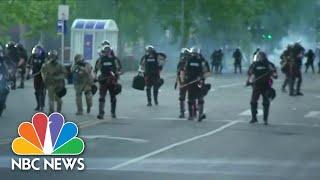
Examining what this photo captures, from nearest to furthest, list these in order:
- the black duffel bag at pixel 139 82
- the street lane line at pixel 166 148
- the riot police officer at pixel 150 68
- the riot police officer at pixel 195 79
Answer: the street lane line at pixel 166 148 → the riot police officer at pixel 195 79 → the black duffel bag at pixel 139 82 → the riot police officer at pixel 150 68

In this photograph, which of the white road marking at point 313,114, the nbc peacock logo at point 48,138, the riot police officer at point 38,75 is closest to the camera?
the nbc peacock logo at point 48,138

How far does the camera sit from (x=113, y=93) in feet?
66.7

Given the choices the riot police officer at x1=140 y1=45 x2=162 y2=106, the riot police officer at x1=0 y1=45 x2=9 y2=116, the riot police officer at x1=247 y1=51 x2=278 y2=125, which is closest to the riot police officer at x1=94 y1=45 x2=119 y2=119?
the riot police officer at x1=0 y1=45 x2=9 y2=116

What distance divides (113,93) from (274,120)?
13.1 ft

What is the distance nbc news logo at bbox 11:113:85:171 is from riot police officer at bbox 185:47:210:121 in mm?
8754

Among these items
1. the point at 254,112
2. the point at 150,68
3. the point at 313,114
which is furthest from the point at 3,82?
the point at 313,114

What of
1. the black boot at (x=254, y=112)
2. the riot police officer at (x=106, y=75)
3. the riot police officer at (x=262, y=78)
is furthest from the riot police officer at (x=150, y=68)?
the riot police officer at (x=262, y=78)

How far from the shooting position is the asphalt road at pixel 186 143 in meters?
11.8

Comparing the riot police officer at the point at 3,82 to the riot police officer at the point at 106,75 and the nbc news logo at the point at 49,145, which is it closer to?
the riot police officer at the point at 106,75

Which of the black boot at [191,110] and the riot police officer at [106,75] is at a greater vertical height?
the riot police officer at [106,75]

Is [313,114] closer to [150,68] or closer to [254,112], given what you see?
[254,112]

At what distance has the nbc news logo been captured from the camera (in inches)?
424

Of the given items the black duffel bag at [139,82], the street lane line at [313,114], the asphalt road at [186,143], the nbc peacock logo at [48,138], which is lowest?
the street lane line at [313,114]

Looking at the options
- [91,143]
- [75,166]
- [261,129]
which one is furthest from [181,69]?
[75,166]
